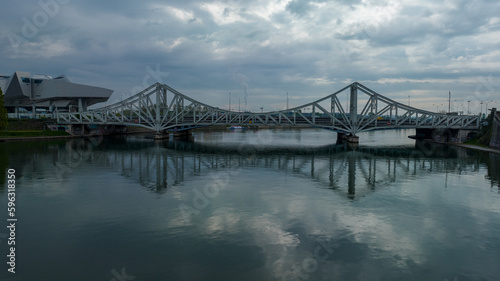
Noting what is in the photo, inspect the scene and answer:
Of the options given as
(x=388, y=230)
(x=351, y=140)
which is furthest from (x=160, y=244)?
(x=351, y=140)

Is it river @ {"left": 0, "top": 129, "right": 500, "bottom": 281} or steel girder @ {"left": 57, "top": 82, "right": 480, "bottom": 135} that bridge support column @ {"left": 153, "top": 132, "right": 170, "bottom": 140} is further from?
river @ {"left": 0, "top": 129, "right": 500, "bottom": 281}

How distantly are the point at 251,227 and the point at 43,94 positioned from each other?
135 meters

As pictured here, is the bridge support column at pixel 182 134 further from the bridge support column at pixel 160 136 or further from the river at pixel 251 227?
the river at pixel 251 227

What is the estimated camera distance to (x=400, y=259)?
15555 mm

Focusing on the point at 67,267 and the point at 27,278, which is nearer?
the point at 27,278

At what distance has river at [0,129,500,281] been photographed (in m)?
14.4

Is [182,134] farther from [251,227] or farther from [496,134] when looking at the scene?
[251,227]

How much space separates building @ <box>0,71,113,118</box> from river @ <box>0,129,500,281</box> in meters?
101

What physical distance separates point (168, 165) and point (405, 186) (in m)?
31.8

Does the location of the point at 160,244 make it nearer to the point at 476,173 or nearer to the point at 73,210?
the point at 73,210

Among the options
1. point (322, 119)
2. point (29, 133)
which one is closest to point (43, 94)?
point (29, 133)

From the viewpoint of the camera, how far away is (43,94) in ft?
409

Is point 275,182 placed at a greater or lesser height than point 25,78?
lesser

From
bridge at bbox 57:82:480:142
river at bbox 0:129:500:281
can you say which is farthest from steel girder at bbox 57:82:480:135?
river at bbox 0:129:500:281
